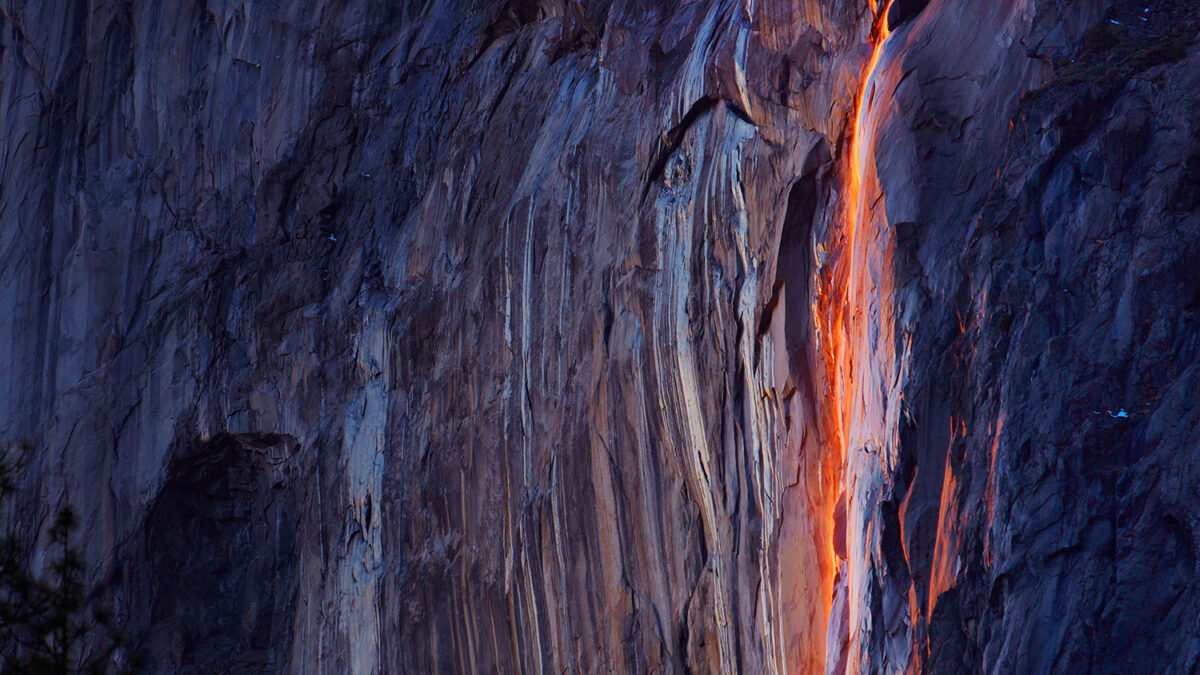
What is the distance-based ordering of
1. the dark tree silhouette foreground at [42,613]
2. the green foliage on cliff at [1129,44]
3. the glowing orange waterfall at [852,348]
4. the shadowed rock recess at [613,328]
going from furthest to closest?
the glowing orange waterfall at [852,348], the green foliage on cliff at [1129,44], the shadowed rock recess at [613,328], the dark tree silhouette foreground at [42,613]

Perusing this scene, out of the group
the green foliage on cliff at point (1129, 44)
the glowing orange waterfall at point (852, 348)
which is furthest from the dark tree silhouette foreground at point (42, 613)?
the green foliage on cliff at point (1129, 44)

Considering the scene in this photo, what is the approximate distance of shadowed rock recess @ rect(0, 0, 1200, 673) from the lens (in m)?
9.43

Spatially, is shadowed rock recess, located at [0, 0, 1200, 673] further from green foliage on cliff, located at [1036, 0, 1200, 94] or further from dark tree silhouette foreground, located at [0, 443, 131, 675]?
dark tree silhouette foreground, located at [0, 443, 131, 675]

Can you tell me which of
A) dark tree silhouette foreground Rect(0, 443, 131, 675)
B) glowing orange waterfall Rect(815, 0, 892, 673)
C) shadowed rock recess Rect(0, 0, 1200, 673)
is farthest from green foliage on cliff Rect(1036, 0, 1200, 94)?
dark tree silhouette foreground Rect(0, 443, 131, 675)

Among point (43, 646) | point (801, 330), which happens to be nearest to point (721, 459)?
point (801, 330)

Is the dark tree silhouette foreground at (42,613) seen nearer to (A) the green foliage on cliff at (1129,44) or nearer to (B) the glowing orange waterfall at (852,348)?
(B) the glowing orange waterfall at (852,348)

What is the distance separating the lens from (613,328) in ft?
53.9

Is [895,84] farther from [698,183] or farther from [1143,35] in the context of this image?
[698,183]

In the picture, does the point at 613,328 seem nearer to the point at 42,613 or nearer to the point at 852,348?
the point at 852,348

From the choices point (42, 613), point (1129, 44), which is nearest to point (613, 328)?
point (1129, 44)

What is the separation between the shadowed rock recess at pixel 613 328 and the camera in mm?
9430

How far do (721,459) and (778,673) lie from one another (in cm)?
243

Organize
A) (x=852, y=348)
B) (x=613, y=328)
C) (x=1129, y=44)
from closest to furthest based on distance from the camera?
(x=1129, y=44), (x=852, y=348), (x=613, y=328)

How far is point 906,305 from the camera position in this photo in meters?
10.9
